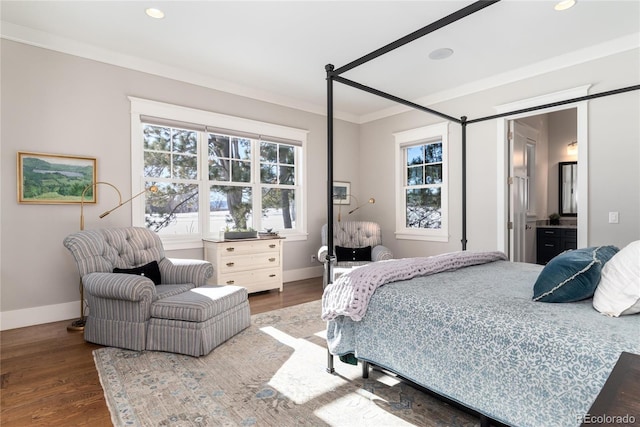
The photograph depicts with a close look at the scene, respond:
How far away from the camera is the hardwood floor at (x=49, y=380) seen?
1807 millimetres

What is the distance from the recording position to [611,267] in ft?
4.84

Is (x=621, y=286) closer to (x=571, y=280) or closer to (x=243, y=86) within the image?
(x=571, y=280)

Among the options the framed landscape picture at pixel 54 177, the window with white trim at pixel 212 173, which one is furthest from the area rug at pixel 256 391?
the window with white trim at pixel 212 173

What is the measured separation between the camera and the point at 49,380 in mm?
2193

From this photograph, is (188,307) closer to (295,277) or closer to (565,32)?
(295,277)

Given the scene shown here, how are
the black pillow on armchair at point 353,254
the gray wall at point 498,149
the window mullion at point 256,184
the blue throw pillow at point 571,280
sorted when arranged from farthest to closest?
1. the window mullion at point 256,184
2. the black pillow on armchair at point 353,254
3. the gray wall at point 498,149
4. the blue throw pillow at point 571,280

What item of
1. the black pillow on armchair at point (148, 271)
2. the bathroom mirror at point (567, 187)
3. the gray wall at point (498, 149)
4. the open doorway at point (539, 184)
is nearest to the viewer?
the black pillow on armchair at point (148, 271)

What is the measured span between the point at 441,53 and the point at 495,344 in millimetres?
3196

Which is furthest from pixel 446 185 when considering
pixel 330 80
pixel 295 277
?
pixel 330 80

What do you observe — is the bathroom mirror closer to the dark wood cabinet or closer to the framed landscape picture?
the dark wood cabinet

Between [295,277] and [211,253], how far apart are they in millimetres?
1502

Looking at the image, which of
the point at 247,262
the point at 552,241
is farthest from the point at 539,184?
the point at 247,262

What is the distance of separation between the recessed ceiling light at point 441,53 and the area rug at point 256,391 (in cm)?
306

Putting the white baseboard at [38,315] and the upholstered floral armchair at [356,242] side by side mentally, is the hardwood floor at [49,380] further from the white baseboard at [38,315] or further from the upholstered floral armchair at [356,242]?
the upholstered floral armchair at [356,242]
